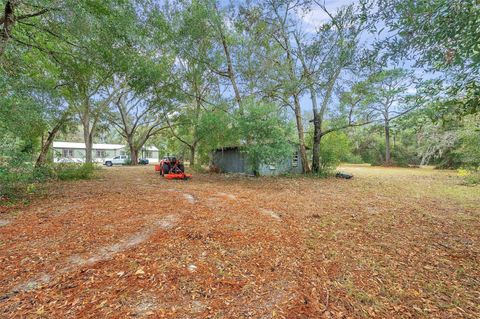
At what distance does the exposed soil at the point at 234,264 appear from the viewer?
2.17 metres

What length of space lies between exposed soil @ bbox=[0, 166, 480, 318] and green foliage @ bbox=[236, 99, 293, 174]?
5.61m

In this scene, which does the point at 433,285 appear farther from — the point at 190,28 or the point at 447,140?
the point at 447,140

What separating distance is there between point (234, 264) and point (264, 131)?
331 inches

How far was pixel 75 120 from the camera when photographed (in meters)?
15.8

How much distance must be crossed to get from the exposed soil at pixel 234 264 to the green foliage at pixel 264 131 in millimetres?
5611

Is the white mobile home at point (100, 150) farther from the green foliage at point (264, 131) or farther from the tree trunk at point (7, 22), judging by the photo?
the tree trunk at point (7, 22)

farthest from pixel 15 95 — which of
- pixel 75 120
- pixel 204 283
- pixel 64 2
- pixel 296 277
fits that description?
pixel 75 120

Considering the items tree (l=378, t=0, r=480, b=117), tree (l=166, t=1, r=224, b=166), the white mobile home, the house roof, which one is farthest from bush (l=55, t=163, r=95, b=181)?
the house roof

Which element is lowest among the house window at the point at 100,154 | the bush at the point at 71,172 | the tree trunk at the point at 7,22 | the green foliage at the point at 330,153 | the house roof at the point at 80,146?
the bush at the point at 71,172

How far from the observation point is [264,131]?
10820 mm

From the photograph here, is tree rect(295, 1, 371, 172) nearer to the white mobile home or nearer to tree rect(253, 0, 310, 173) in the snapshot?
tree rect(253, 0, 310, 173)

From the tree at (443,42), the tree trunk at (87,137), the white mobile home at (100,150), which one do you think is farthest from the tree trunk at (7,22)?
the white mobile home at (100,150)

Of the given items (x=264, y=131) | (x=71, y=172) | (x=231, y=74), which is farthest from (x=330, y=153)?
(x=71, y=172)

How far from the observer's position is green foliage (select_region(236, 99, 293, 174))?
10.6 metres
